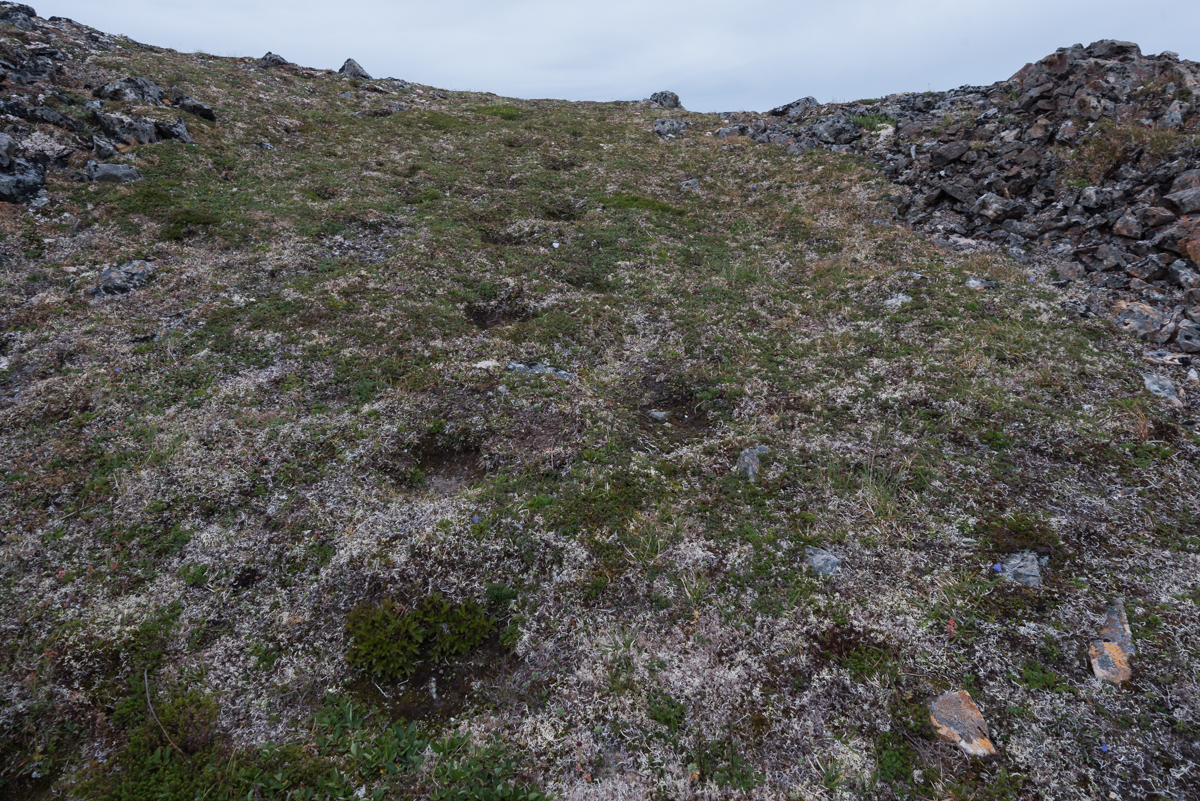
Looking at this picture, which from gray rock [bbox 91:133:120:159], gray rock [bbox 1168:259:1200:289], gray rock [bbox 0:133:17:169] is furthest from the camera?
gray rock [bbox 91:133:120:159]

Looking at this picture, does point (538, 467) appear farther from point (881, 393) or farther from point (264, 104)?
point (264, 104)

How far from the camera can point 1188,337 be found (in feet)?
44.1

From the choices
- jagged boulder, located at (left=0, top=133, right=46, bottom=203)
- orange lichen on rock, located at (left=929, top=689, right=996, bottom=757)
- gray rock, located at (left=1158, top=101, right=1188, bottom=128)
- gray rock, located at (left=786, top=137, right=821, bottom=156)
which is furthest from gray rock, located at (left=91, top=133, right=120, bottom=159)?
gray rock, located at (left=1158, top=101, right=1188, bottom=128)

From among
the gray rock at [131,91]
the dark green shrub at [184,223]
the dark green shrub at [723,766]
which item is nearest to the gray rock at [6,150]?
the dark green shrub at [184,223]

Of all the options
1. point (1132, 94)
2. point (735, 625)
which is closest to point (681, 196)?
point (1132, 94)

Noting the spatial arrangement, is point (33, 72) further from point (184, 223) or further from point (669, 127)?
point (669, 127)

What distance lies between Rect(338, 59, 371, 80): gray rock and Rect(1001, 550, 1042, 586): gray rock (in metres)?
66.1

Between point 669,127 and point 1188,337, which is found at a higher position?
point 669,127

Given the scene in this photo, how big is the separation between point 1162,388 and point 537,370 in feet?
56.6

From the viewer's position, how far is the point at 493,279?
20.7 meters

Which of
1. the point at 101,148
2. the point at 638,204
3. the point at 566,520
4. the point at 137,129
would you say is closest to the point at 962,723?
the point at 566,520

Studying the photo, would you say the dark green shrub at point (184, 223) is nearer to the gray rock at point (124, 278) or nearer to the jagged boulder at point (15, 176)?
the gray rock at point (124, 278)

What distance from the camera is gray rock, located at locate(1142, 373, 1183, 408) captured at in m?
→ 12.2

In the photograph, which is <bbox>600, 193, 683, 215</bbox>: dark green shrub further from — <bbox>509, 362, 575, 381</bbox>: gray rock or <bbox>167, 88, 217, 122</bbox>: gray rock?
<bbox>167, 88, 217, 122</bbox>: gray rock
